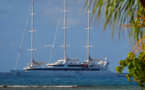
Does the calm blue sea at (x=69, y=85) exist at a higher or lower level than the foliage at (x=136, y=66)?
lower

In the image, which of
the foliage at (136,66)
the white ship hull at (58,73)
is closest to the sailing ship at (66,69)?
the white ship hull at (58,73)

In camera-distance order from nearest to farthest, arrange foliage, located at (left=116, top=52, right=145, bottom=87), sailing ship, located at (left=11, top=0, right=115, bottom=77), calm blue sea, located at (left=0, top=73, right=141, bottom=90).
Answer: foliage, located at (left=116, top=52, right=145, bottom=87) → calm blue sea, located at (left=0, top=73, right=141, bottom=90) → sailing ship, located at (left=11, top=0, right=115, bottom=77)

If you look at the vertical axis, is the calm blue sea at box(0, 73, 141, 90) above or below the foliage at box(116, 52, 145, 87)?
below

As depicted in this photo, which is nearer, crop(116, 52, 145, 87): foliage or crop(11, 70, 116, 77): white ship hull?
crop(116, 52, 145, 87): foliage

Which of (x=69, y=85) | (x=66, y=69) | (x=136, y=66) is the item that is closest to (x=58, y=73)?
(x=66, y=69)

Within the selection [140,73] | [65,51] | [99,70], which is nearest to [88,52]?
[65,51]

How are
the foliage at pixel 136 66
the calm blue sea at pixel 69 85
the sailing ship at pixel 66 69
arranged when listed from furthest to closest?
the sailing ship at pixel 66 69 < the calm blue sea at pixel 69 85 < the foliage at pixel 136 66

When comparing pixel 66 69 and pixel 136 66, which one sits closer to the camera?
pixel 136 66

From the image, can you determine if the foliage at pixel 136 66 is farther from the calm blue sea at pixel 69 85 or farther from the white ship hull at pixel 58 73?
the white ship hull at pixel 58 73

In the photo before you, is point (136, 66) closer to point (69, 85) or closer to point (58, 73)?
point (69, 85)

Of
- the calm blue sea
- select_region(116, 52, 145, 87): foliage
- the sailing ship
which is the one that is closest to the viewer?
select_region(116, 52, 145, 87): foliage

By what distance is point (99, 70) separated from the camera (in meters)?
97.2

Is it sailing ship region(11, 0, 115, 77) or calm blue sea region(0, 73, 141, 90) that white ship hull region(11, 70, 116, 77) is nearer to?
sailing ship region(11, 0, 115, 77)

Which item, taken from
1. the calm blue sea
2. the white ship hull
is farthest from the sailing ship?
the calm blue sea
